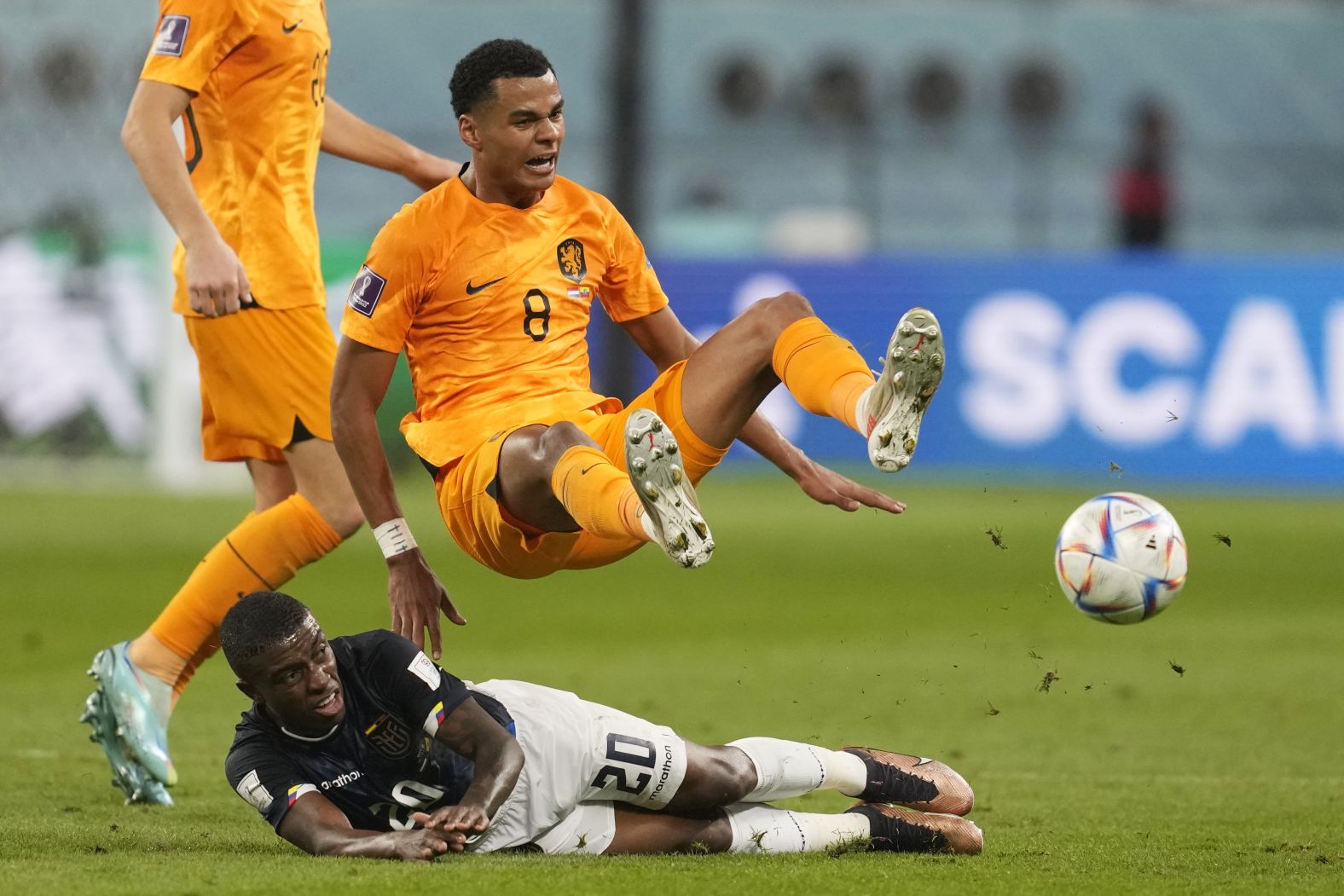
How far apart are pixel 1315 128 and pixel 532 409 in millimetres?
20841

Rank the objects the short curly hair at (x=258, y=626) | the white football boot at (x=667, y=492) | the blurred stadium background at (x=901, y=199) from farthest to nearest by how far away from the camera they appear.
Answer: the blurred stadium background at (x=901, y=199) < the short curly hair at (x=258, y=626) < the white football boot at (x=667, y=492)

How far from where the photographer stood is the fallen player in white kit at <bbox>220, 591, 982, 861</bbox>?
193 inches

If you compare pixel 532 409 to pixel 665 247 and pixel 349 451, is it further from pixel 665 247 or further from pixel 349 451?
pixel 665 247

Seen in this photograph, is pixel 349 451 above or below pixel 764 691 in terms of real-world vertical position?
above

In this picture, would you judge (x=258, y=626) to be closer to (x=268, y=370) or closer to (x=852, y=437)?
(x=268, y=370)

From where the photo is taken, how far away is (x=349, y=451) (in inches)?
219

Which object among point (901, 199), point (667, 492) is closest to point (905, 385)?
point (667, 492)

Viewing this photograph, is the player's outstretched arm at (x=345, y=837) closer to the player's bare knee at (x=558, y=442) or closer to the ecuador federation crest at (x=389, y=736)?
the ecuador federation crest at (x=389, y=736)

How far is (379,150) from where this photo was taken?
6504mm

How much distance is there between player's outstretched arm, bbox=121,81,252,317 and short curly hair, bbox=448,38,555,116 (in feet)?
2.59

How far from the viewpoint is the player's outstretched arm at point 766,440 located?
5.43m

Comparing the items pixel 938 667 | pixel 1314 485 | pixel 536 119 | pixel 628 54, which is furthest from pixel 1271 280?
pixel 536 119

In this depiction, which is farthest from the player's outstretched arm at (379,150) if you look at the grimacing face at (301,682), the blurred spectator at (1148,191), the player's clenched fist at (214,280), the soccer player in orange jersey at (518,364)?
the blurred spectator at (1148,191)

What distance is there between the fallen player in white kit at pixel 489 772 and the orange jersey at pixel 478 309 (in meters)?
0.83
